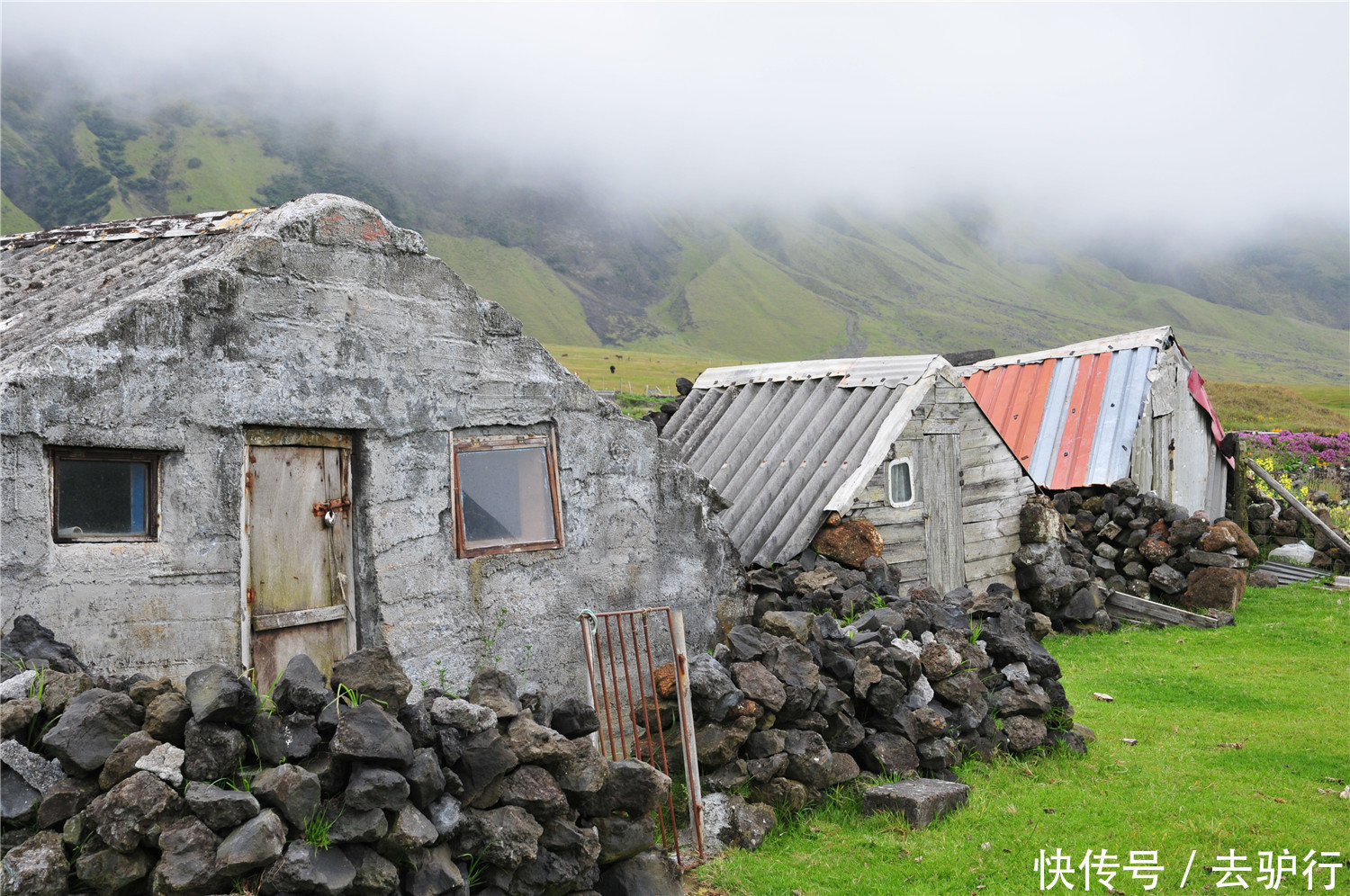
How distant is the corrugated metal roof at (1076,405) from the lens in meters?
15.9

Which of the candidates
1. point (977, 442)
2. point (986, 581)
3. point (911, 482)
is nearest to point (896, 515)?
point (911, 482)

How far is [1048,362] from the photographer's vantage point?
18516mm

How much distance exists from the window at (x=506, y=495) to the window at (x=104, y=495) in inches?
83.7

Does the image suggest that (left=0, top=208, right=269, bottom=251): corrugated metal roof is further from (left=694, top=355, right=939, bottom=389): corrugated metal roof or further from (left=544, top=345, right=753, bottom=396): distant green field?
(left=544, top=345, right=753, bottom=396): distant green field

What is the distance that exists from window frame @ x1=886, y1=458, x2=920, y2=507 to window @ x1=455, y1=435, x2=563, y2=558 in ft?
16.5

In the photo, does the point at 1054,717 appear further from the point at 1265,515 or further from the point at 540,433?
the point at 1265,515

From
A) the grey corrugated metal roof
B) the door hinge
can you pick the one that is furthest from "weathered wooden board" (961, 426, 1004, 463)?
the grey corrugated metal roof

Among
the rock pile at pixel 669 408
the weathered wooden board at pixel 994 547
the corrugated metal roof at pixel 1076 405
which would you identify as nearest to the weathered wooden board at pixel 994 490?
the weathered wooden board at pixel 994 547

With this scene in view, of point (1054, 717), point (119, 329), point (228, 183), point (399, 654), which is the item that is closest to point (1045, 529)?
point (1054, 717)

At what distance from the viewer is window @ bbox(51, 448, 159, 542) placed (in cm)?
583

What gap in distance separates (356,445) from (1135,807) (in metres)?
6.28

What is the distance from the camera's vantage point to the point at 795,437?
40.8 feet

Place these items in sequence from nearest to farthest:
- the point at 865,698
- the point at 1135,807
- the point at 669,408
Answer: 1. the point at 1135,807
2. the point at 865,698
3. the point at 669,408

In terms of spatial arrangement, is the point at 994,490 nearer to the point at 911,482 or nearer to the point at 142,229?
the point at 911,482
